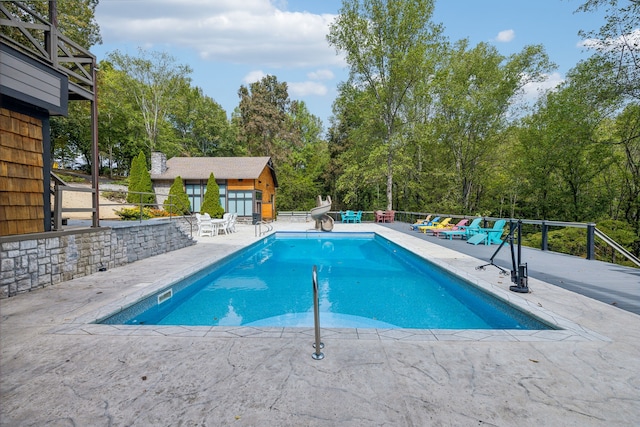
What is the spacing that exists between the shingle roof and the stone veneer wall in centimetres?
1072

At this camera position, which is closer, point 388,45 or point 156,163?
point 156,163

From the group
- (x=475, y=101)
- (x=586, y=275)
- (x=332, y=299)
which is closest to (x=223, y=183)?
(x=332, y=299)

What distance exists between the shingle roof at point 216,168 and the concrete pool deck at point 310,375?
48.9 ft

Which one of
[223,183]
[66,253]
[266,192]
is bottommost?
[66,253]

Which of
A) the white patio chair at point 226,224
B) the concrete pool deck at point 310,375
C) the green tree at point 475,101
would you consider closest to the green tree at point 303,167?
the green tree at point 475,101

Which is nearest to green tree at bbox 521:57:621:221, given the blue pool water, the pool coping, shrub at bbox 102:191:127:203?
the blue pool water

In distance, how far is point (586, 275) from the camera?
524cm

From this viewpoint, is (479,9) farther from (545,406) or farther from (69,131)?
(69,131)

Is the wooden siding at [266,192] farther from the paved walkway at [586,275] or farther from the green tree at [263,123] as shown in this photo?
the paved walkway at [586,275]

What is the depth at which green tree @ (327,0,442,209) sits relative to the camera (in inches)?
692

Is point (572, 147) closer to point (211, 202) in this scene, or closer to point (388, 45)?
point (388, 45)

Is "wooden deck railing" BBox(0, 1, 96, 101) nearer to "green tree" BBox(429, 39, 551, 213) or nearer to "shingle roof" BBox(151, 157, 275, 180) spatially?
"shingle roof" BBox(151, 157, 275, 180)

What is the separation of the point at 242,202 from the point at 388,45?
13226mm

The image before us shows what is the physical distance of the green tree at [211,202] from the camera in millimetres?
15672
